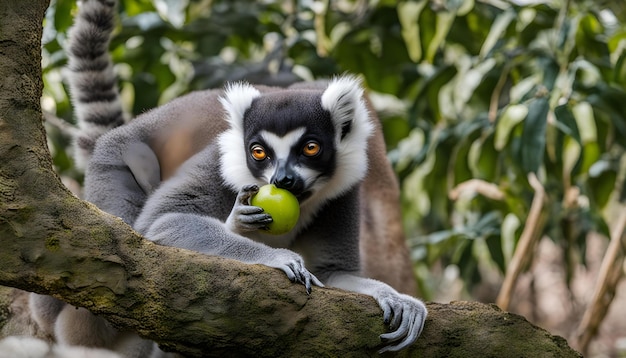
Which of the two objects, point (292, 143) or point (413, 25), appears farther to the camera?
point (413, 25)

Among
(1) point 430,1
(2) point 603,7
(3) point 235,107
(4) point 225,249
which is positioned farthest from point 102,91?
(2) point 603,7

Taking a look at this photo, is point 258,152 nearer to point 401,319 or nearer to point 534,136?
point 401,319

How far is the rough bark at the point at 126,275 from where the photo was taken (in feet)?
7.55

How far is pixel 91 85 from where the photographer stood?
4363 millimetres

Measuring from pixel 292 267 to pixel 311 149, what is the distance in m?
0.81

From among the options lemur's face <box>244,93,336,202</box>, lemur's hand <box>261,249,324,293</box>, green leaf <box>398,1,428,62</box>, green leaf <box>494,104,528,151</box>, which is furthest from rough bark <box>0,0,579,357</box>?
green leaf <box>398,1,428,62</box>

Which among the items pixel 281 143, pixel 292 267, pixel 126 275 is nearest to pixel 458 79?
pixel 281 143

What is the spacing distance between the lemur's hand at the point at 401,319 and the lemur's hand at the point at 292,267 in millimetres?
274

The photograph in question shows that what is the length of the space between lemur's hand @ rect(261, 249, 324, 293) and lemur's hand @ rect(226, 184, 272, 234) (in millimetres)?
142

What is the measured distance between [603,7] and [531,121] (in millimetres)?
1565

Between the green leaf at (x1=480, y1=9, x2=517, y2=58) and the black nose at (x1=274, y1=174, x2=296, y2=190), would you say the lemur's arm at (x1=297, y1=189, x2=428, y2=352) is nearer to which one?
the black nose at (x1=274, y1=174, x2=296, y2=190)

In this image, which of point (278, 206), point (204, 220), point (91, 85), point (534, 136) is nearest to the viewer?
point (278, 206)

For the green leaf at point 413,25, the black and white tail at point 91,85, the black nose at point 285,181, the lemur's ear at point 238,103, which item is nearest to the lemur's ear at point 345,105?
the lemur's ear at point 238,103

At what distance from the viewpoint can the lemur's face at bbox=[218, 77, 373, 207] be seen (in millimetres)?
3320
